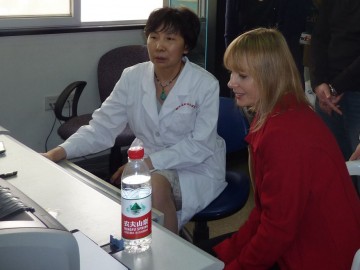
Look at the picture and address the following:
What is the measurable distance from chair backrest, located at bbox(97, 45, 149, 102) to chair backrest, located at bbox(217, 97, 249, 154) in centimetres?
140

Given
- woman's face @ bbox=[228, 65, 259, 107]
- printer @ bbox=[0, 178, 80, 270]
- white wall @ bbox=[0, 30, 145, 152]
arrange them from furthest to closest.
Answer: white wall @ bbox=[0, 30, 145, 152], woman's face @ bbox=[228, 65, 259, 107], printer @ bbox=[0, 178, 80, 270]

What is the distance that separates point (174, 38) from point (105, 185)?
0.77 metres

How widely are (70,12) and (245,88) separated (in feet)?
7.73

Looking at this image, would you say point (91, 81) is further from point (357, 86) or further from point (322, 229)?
point (322, 229)

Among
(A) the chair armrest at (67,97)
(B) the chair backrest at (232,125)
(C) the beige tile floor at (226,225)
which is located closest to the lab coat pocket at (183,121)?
(B) the chair backrest at (232,125)

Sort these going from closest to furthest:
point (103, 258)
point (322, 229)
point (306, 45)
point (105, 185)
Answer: point (103, 258)
point (322, 229)
point (105, 185)
point (306, 45)

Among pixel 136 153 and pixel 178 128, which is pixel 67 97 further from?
pixel 136 153

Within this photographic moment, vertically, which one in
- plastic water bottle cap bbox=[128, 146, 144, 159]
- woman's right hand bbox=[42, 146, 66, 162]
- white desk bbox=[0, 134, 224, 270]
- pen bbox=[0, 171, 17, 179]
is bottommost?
woman's right hand bbox=[42, 146, 66, 162]

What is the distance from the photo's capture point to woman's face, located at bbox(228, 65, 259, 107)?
1388mm

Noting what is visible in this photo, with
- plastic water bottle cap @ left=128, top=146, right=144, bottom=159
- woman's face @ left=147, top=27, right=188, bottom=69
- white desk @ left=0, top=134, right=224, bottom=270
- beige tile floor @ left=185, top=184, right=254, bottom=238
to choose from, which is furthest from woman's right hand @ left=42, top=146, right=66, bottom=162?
beige tile floor @ left=185, top=184, right=254, bottom=238

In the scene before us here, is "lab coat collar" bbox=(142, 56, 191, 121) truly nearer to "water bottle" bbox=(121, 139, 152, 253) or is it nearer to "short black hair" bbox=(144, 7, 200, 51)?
"short black hair" bbox=(144, 7, 200, 51)

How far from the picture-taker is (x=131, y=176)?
1.25m

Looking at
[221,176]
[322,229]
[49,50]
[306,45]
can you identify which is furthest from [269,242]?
[49,50]

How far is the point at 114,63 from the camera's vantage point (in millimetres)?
3436
